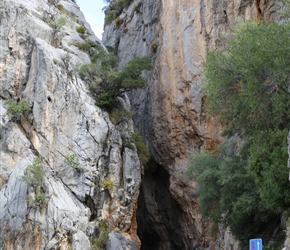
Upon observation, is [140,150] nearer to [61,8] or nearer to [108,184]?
[108,184]

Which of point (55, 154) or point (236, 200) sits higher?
point (55, 154)

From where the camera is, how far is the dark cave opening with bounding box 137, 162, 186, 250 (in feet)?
106

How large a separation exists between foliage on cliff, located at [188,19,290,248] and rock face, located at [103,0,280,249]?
5.00m

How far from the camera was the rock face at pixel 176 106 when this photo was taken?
2712 centimetres

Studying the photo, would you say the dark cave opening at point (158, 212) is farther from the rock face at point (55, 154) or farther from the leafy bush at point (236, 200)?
the leafy bush at point (236, 200)

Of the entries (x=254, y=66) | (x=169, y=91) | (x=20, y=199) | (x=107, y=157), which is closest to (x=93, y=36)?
(x=169, y=91)

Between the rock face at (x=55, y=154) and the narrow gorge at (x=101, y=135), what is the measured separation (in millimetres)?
58

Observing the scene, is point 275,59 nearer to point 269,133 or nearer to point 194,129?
point 269,133

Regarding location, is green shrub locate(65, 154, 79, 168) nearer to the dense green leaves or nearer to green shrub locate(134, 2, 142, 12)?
the dense green leaves

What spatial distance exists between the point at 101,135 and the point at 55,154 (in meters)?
2.99

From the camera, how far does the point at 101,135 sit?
27016 mm

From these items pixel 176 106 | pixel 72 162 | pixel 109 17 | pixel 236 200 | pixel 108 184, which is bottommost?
pixel 236 200

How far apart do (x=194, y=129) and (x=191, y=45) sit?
530 cm

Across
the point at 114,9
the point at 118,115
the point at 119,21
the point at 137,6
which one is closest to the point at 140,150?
the point at 118,115
